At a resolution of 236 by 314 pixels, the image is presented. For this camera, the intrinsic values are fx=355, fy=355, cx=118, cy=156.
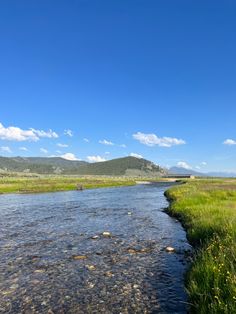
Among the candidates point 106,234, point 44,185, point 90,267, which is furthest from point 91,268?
point 44,185

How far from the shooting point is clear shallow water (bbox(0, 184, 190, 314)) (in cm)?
1313

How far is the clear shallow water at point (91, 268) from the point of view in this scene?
517 inches

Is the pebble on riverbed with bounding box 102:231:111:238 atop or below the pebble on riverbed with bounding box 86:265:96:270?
atop

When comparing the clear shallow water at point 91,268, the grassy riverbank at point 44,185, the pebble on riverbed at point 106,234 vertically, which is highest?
the grassy riverbank at point 44,185

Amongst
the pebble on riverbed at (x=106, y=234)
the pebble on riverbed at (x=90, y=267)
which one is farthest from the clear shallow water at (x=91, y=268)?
the pebble on riverbed at (x=106, y=234)

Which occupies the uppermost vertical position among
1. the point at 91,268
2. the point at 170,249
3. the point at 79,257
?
the point at 170,249

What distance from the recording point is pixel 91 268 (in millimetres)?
17484

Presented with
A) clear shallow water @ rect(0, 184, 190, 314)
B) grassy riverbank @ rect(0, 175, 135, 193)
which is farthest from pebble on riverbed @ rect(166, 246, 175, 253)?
grassy riverbank @ rect(0, 175, 135, 193)

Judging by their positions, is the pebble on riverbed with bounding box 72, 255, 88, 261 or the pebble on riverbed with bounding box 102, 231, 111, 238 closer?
the pebble on riverbed with bounding box 72, 255, 88, 261

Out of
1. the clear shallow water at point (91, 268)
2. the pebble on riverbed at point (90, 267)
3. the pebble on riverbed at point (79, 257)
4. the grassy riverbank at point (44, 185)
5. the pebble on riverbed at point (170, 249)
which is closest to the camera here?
the clear shallow water at point (91, 268)

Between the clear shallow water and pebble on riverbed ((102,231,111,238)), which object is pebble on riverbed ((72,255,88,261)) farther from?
pebble on riverbed ((102,231,111,238))

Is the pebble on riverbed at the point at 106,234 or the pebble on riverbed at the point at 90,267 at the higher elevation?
the pebble on riverbed at the point at 106,234

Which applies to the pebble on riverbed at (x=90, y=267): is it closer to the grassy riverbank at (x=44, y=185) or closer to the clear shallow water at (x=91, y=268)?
the clear shallow water at (x=91, y=268)

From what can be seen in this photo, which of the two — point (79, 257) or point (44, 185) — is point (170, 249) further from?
point (44, 185)
